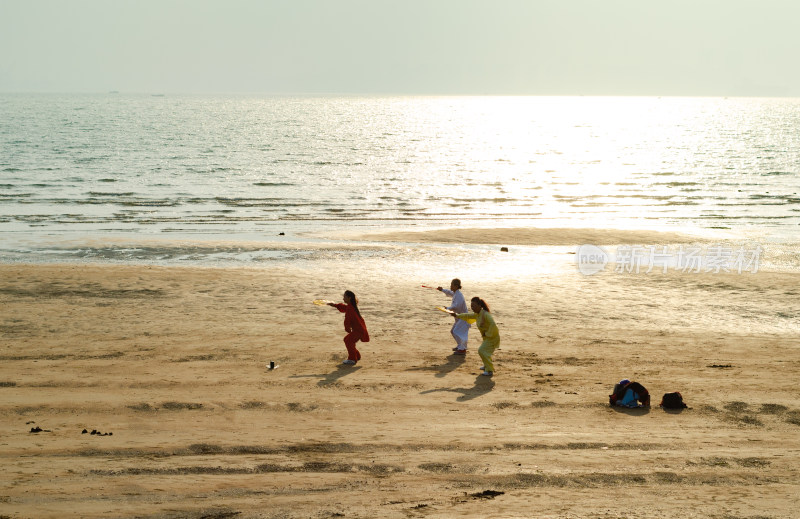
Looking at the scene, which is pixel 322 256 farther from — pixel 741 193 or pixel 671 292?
A: pixel 741 193

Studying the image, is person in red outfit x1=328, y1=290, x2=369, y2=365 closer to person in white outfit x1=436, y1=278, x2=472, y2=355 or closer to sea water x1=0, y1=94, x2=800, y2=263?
person in white outfit x1=436, y1=278, x2=472, y2=355

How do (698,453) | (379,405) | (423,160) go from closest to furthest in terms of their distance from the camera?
(698,453) < (379,405) < (423,160)

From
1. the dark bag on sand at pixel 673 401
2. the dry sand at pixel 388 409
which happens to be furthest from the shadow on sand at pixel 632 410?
the dark bag on sand at pixel 673 401

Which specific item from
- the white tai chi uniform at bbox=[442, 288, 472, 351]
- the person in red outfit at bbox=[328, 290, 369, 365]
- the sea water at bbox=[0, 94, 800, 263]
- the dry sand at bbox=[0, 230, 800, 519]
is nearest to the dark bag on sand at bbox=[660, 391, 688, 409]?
the dry sand at bbox=[0, 230, 800, 519]

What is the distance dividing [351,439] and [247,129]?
4593 inches

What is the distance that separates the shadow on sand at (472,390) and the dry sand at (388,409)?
55 mm

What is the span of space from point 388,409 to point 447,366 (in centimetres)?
264

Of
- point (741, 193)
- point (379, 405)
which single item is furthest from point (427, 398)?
point (741, 193)

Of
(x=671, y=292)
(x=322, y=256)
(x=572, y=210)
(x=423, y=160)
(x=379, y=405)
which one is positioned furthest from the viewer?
(x=423, y=160)

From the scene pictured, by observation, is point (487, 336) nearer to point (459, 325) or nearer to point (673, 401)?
point (459, 325)

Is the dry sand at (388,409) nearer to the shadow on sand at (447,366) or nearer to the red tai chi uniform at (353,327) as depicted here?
the shadow on sand at (447,366)

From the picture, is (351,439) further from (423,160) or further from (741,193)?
(423,160)

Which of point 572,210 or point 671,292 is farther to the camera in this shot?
point 572,210

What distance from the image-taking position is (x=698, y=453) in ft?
31.3
